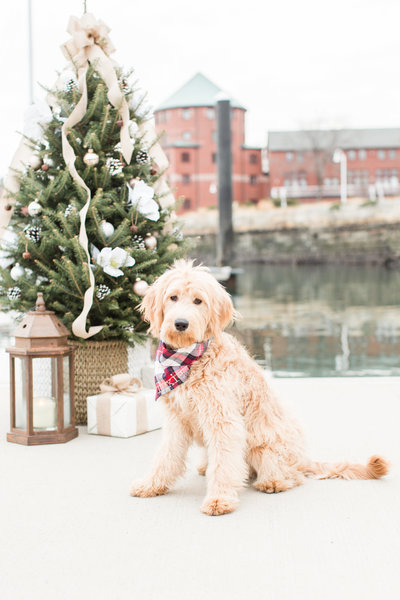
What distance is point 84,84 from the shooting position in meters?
3.11

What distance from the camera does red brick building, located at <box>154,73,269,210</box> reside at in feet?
133

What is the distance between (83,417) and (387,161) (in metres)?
44.5

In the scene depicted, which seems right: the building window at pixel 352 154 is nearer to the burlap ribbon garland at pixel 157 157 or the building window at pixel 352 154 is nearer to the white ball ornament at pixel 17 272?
the burlap ribbon garland at pixel 157 157

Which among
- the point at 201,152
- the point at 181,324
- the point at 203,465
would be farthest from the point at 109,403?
the point at 201,152

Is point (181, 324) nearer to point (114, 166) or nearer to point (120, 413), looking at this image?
point (120, 413)

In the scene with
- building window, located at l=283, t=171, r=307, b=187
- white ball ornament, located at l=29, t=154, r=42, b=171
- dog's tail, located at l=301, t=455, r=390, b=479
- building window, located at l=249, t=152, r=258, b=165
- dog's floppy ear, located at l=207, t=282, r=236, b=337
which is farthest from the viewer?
building window, located at l=249, t=152, r=258, b=165

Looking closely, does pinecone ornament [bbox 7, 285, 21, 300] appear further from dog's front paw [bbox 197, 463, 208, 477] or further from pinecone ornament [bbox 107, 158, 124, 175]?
dog's front paw [bbox 197, 463, 208, 477]

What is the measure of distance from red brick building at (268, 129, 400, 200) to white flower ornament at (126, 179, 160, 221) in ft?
130

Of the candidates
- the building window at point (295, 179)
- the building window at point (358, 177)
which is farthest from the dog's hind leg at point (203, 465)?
the building window at point (358, 177)

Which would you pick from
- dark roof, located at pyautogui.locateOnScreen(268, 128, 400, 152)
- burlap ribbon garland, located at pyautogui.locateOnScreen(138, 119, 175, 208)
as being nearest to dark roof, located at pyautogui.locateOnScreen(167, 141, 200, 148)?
dark roof, located at pyautogui.locateOnScreen(268, 128, 400, 152)

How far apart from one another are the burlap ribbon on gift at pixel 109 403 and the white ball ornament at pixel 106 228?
0.67m

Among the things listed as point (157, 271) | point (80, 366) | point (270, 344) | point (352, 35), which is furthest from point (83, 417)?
point (352, 35)

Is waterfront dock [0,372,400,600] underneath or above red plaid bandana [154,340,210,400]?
underneath

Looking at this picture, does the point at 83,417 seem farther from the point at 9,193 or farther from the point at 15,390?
the point at 9,193
